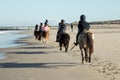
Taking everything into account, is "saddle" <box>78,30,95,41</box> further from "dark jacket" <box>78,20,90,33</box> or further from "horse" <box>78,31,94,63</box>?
"dark jacket" <box>78,20,90,33</box>

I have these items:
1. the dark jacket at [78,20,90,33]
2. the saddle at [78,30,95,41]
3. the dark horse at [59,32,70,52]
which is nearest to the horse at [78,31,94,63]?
the saddle at [78,30,95,41]

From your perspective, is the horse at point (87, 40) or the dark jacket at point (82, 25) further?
the dark jacket at point (82, 25)

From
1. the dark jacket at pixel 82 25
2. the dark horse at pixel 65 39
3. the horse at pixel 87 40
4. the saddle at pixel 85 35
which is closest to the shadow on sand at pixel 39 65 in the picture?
the horse at pixel 87 40

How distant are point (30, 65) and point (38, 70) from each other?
5.41 ft

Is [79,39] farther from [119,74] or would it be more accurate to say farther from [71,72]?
[119,74]

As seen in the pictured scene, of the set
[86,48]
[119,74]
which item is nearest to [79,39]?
[86,48]

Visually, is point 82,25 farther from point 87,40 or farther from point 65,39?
point 65,39

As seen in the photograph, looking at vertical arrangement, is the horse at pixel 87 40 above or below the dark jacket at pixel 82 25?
below

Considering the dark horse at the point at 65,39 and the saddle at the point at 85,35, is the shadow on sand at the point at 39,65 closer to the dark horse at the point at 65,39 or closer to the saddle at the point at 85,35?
the saddle at the point at 85,35

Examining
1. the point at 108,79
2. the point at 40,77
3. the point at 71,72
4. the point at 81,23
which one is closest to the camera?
the point at 108,79

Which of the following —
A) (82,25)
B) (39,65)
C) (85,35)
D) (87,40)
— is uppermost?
(82,25)

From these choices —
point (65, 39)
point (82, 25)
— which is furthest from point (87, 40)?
point (65, 39)

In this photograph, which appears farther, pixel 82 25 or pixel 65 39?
pixel 65 39

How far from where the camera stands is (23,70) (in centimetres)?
1380
